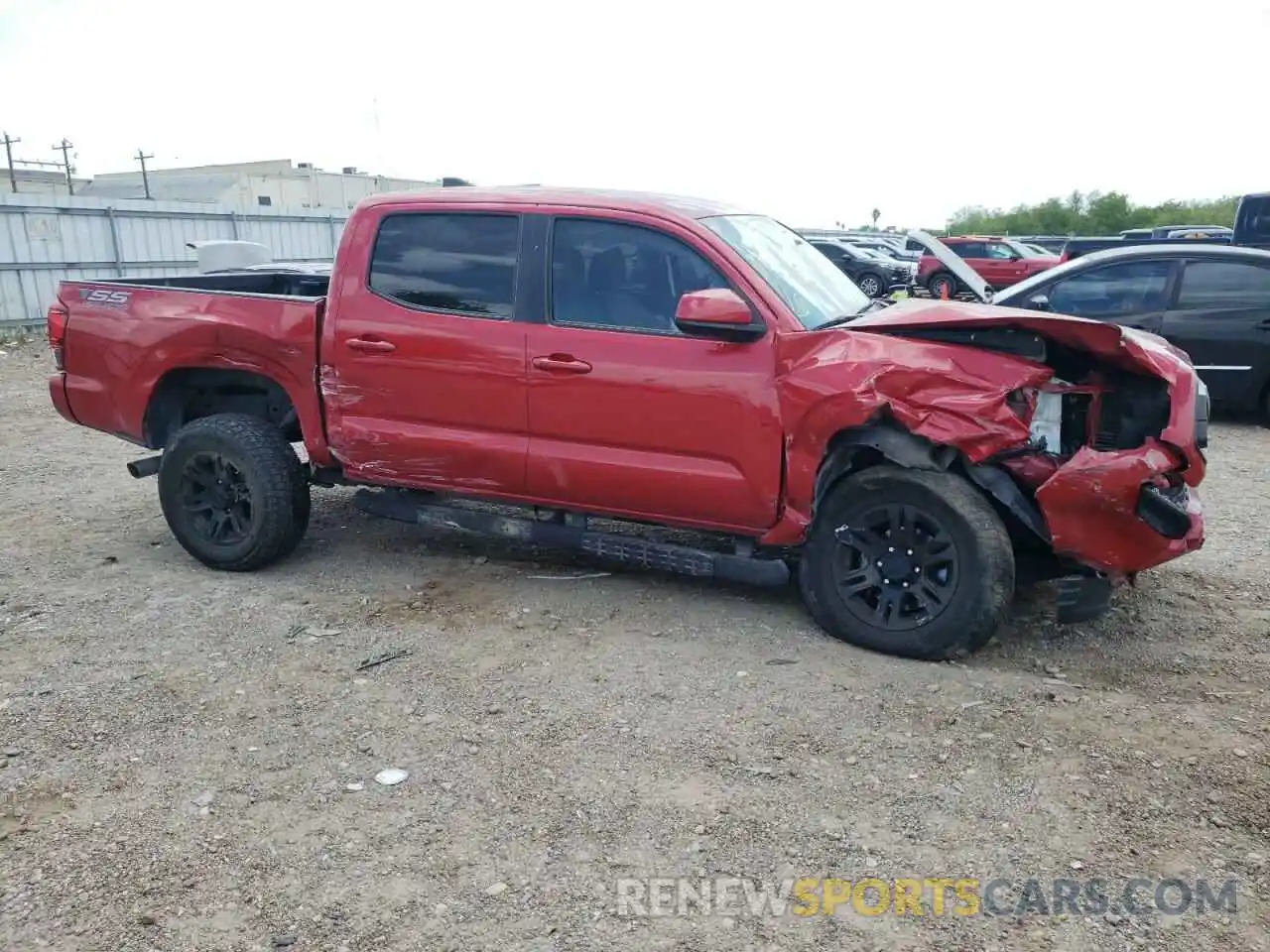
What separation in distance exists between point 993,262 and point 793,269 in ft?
63.8

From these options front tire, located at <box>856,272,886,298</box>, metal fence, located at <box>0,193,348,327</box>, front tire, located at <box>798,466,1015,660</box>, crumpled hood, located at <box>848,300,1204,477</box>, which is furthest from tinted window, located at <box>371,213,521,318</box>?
front tire, located at <box>856,272,886,298</box>

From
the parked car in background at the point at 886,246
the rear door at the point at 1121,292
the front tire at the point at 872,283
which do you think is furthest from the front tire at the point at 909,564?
the parked car in background at the point at 886,246

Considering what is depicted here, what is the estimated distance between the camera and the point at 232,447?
17.7 feet

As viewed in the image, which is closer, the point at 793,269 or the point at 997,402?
the point at 997,402

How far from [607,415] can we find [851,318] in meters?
1.22

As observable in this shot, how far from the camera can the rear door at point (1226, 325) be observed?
8961 mm

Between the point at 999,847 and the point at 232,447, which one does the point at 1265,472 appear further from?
the point at 232,447

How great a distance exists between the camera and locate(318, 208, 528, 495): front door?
4.94 metres

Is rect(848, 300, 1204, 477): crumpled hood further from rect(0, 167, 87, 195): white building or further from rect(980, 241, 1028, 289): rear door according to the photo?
rect(0, 167, 87, 195): white building

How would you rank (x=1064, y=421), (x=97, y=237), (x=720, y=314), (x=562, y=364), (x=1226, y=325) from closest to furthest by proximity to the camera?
(x=720, y=314)
(x=1064, y=421)
(x=562, y=364)
(x=1226, y=325)
(x=97, y=237)

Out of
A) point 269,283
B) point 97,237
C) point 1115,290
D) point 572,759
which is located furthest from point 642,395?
point 97,237

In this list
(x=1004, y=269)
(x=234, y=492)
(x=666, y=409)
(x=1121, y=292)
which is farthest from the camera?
(x=1004, y=269)

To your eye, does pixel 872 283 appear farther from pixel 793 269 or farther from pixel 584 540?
pixel 584 540

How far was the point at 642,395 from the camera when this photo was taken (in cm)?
463
